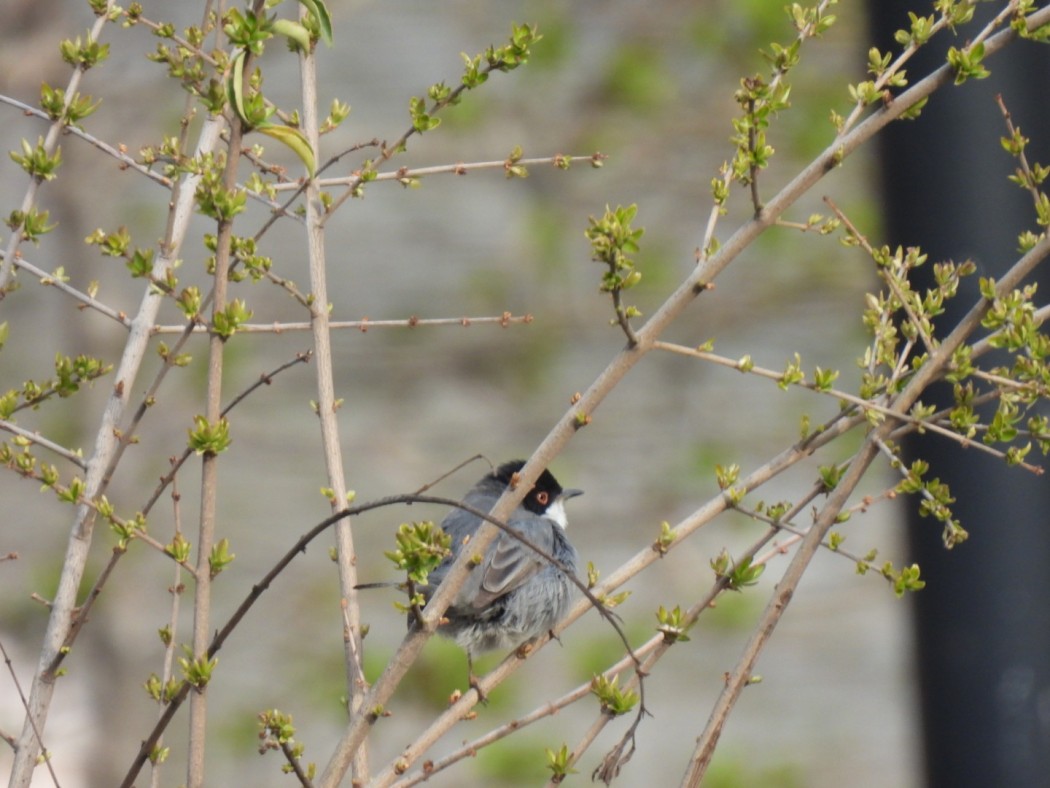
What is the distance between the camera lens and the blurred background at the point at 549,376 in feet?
21.3

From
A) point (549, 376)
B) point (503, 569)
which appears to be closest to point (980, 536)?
point (503, 569)

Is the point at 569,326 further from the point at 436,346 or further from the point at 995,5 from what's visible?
the point at 995,5

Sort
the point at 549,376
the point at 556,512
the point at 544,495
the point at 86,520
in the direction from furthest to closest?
1. the point at 549,376
2. the point at 556,512
3. the point at 544,495
4. the point at 86,520

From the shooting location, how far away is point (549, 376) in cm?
718

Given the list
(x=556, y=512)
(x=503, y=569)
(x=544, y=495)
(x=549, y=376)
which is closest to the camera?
(x=503, y=569)

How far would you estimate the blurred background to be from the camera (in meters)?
6.50

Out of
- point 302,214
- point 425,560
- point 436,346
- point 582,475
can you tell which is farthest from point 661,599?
point 425,560

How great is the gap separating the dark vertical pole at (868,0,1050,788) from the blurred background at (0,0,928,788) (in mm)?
3206

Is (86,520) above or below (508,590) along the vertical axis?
below

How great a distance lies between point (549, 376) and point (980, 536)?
442cm

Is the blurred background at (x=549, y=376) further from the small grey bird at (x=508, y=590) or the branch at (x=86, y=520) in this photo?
the branch at (x=86, y=520)

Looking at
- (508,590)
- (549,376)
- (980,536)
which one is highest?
(549,376)

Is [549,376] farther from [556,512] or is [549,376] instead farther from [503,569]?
[503,569]

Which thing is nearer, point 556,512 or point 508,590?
point 508,590
